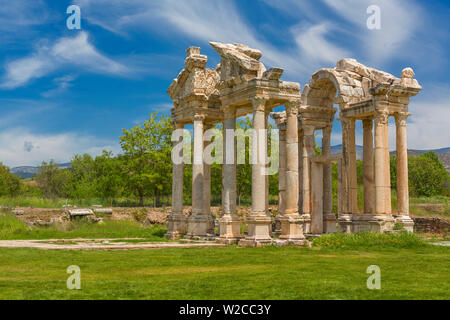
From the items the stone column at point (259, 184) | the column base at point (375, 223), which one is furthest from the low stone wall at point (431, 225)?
the stone column at point (259, 184)

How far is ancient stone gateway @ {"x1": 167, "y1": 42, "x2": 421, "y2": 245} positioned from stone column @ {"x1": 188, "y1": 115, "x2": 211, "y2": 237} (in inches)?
1.9

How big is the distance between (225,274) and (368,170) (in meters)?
15.3

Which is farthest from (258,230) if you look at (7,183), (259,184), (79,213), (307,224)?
(7,183)

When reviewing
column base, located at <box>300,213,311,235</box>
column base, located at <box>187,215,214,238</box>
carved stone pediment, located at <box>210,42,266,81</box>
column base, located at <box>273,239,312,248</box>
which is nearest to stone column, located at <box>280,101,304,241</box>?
column base, located at <box>273,239,312,248</box>

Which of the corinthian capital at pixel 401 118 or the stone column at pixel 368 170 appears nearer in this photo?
the corinthian capital at pixel 401 118

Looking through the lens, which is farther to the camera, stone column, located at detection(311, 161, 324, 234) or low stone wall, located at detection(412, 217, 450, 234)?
low stone wall, located at detection(412, 217, 450, 234)

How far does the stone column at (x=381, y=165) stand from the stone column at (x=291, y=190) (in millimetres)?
4858

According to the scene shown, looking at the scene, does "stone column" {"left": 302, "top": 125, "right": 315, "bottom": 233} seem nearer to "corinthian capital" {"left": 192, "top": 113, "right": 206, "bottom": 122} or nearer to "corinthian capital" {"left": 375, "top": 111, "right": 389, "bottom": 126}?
"corinthian capital" {"left": 375, "top": 111, "right": 389, "bottom": 126}

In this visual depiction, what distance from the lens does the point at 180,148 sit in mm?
25906

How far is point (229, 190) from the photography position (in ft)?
72.4

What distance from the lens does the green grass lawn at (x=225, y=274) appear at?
9.68 meters

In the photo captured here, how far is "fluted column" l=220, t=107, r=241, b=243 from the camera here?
71.6 feet

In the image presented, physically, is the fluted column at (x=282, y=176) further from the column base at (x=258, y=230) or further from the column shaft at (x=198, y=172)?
the column shaft at (x=198, y=172)
